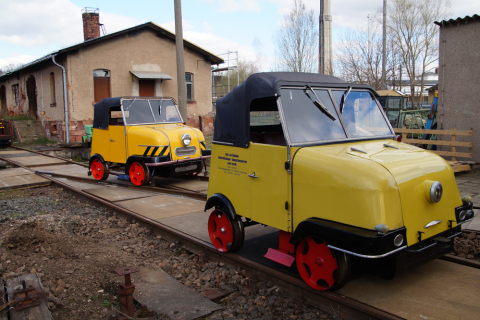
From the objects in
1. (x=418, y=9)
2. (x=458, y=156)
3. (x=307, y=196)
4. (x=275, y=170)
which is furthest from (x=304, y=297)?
(x=418, y=9)

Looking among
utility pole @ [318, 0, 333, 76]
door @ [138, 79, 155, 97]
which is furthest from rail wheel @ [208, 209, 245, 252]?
door @ [138, 79, 155, 97]

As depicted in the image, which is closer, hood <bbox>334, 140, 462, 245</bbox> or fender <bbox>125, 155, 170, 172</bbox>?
hood <bbox>334, 140, 462, 245</bbox>

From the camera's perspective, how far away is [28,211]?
7.62 meters

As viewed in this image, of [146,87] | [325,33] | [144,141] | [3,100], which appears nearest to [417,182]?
[144,141]

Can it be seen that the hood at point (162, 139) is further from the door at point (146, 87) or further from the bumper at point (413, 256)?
the door at point (146, 87)

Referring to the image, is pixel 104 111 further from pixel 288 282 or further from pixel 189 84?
pixel 189 84

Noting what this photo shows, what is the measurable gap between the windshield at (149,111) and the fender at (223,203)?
220 inches

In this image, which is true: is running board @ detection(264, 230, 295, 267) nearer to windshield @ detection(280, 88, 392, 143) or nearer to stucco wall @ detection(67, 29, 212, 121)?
windshield @ detection(280, 88, 392, 143)

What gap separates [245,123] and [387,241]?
2064 mm

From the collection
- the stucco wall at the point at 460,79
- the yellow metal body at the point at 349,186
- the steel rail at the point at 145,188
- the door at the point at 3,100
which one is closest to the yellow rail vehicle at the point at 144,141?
the steel rail at the point at 145,188

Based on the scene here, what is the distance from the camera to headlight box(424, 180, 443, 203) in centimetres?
327

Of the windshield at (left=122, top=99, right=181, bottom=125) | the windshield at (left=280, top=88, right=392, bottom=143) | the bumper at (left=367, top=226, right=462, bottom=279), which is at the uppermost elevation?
the windshield at (left=122, top=99, right=181, bottom=125)

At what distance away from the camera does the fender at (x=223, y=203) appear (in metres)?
4.52

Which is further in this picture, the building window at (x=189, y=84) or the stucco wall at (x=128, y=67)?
the building window at (x=189, y=84)
